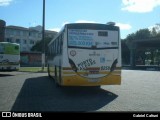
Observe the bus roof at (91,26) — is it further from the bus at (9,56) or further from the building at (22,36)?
the building at (22,36)

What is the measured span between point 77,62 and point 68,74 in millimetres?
666

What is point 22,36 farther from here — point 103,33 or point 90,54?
point 90,54

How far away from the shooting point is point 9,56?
30891mm

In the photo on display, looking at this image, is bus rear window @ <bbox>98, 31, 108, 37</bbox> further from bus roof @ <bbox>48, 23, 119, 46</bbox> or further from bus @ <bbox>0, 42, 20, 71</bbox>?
bus @ <bbox>0, 42, 20, 71</bbox>

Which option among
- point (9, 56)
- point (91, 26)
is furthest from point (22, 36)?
point (91, 26)

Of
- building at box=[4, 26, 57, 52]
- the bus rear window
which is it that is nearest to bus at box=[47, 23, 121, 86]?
the bus rear window

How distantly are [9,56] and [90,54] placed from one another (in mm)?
17160

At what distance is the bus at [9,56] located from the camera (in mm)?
30453

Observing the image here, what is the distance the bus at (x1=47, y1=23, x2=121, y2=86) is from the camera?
584 inches

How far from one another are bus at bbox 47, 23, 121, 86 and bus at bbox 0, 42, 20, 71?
1619 centimetres

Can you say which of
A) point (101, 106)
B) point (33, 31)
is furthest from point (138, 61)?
point (101, 106)

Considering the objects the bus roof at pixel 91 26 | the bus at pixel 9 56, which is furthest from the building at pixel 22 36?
the bus roof at pixel 91 26

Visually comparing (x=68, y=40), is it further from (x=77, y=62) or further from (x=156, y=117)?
(x=156, y=117)

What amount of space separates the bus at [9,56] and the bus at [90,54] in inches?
637
